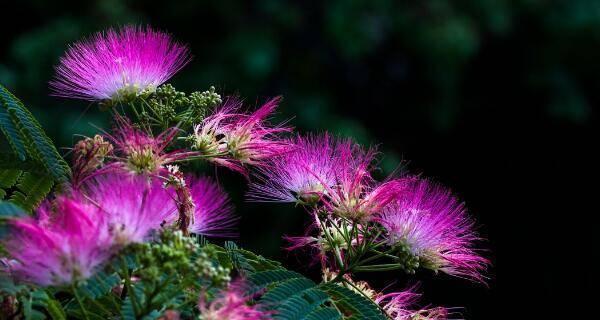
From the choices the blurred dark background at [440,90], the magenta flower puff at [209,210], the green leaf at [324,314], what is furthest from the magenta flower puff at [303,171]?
the blurred dark background at [440,90]

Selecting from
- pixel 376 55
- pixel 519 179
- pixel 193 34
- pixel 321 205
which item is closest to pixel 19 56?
pixel 193 34

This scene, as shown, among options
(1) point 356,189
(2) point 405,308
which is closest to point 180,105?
(1) point 356,189

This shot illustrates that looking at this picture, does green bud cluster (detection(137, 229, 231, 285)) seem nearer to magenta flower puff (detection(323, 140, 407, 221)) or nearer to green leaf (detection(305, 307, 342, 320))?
green leaf (detection(305, 307, 342, 320))

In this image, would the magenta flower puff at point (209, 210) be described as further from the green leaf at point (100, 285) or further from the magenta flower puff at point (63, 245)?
the magenta flower puff at point (63, 245)

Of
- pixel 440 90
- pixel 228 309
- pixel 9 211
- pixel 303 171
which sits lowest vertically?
pixel 228 309

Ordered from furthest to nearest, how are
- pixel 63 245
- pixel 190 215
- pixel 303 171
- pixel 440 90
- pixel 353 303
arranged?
pixel 440 90 → pixel 303 171 → pixel 353 303 → pixel 190 215 → pixel 63 245

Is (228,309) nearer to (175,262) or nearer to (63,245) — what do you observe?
(175,262)
